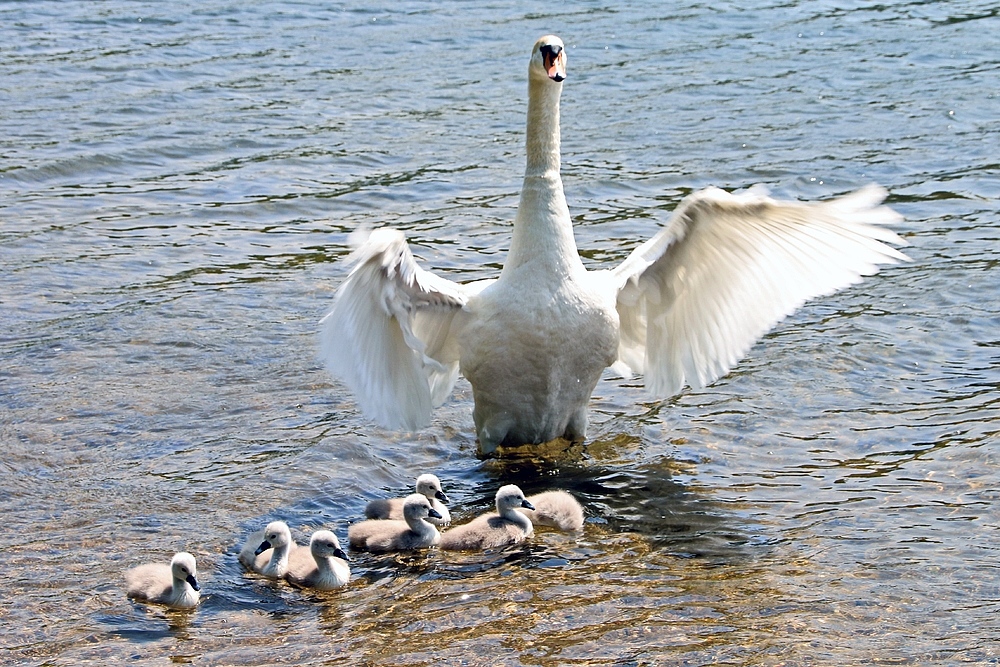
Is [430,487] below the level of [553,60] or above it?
below

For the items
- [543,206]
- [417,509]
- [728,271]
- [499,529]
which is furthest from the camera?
[728,271]

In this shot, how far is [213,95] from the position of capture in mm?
17344

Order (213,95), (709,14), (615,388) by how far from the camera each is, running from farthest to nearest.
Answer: (709,14) < (213,95) < (615,388)

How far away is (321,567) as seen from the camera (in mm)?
7012

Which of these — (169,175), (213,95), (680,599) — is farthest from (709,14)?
(680,599)

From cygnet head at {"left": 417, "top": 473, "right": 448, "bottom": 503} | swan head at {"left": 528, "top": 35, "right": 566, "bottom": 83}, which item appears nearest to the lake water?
cygnet head at {"left": 417, "top": 473, "right": 448, "bottom": 503}

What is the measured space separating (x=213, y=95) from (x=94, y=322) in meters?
7.06

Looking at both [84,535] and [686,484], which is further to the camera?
[686,484]

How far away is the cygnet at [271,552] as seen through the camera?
712 centimetres

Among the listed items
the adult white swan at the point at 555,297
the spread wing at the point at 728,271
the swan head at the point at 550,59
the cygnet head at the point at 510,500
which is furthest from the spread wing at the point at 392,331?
the swan head at the point at 550,59

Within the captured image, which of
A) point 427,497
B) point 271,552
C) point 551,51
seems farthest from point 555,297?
point 271,552

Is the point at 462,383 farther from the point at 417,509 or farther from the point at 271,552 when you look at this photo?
the point at 271,552

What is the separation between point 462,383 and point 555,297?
2.57m

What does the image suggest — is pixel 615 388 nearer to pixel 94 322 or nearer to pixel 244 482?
pixel 244 482
